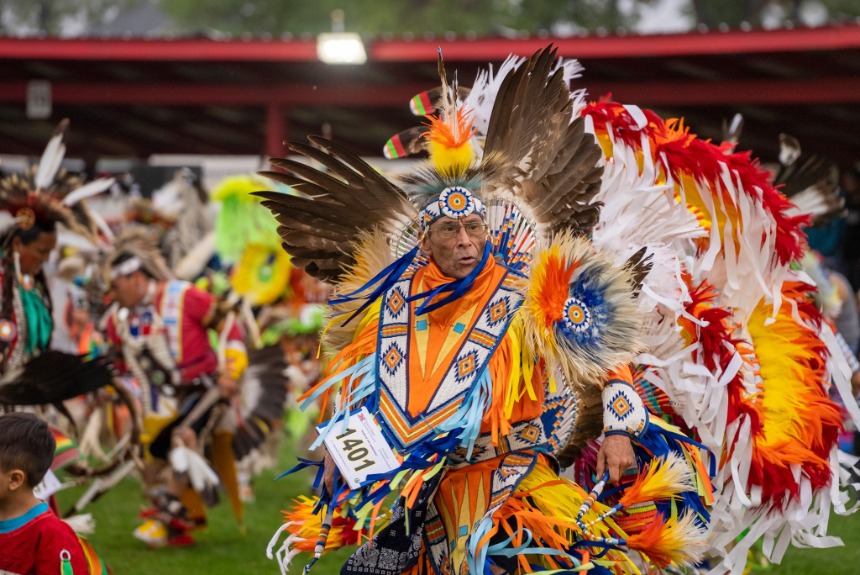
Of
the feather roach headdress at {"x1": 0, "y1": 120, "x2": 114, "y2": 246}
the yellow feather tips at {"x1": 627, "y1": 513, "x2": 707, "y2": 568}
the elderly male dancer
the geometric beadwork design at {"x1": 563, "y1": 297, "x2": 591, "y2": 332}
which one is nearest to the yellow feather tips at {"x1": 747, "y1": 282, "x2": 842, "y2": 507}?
the elderly male dancer

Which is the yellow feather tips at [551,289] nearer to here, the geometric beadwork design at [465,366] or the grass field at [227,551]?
the geometric beadwork design at [465,366]

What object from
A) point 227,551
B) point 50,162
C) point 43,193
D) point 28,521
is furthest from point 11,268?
point 28,521

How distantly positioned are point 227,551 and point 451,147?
3.79 meters

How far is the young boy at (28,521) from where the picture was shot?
359 centimetres

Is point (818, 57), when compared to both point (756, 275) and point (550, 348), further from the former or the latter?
point (550, 348)

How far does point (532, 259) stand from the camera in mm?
4043

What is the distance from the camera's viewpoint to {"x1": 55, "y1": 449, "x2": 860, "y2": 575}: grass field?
6.65 meters

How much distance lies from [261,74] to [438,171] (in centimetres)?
877

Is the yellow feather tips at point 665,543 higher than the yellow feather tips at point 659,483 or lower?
lower

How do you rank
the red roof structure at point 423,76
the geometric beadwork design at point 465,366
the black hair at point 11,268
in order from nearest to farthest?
the geometric beadwork design at point 465,366
the black hair at point 11,268
the red roof structure at point 423,76

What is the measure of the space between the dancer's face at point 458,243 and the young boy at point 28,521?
4.06 ft

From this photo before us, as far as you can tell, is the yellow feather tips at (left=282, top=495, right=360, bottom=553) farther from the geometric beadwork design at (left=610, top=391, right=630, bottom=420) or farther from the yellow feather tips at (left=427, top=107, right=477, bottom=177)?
the yellow feather tips at (left=427, top=107, right=477, bottom=177)

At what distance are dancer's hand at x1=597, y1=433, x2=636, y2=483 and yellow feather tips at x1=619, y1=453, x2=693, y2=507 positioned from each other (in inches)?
3.6

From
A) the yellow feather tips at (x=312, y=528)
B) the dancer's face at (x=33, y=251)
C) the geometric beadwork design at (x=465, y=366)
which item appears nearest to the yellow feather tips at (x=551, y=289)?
the geometric beadwork design at (x=465, y=366)
